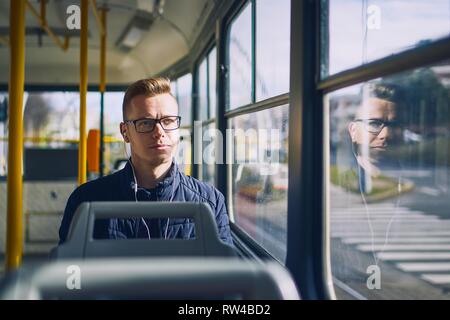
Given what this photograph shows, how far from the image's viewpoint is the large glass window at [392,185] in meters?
1.29

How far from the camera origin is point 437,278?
1.35 metres

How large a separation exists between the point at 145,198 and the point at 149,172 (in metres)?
0.09

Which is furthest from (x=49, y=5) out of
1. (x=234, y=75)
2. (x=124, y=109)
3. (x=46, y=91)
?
(x=124, y=109)

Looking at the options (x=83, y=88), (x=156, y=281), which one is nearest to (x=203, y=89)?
(x=83, y=88)

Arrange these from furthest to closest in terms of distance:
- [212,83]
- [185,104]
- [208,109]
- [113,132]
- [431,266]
A: [185,104], [113,132], [208,109], [212,83], [431,266]

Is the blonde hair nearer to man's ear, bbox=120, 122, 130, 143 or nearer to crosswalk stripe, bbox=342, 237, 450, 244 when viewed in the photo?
man's ear, bbox=120, 122, 130, 143

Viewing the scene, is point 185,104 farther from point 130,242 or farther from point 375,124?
Answer: point 130,242

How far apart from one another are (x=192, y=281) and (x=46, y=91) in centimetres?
534

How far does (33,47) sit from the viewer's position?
5.58 metres

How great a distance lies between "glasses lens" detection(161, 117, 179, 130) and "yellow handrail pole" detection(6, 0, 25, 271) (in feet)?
2.28

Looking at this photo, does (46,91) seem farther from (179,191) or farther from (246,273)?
(246,273)

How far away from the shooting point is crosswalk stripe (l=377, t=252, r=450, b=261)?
4.33 ft

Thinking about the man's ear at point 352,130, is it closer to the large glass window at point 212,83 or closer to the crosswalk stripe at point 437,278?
the crosswalk stripe at point 437,278
